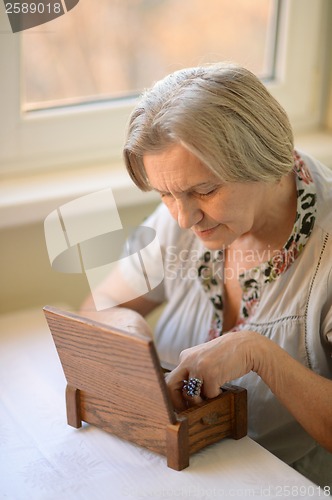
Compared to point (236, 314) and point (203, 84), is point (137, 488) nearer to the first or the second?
point (236, 314)

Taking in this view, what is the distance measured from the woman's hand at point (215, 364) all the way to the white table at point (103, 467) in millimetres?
102

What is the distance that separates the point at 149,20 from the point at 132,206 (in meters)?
0.54

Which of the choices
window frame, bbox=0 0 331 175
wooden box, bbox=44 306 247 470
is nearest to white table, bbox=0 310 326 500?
wooden box, bbox=44 306 247 470

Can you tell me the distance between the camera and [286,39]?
2402 millimetres

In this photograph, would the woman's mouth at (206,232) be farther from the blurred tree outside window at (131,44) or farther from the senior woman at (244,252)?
the blurred tree outside window at (131,44)

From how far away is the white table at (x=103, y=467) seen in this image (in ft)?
3.92

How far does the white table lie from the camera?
3.92ft

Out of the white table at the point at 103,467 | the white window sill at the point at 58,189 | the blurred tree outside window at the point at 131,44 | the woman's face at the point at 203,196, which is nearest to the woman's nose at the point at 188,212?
the woman's face at the point at 203,196

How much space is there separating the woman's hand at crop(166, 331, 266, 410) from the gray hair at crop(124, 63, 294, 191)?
0.98 ft

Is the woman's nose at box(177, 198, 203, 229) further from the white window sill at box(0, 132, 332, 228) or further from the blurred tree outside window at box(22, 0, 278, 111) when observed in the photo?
the blurred tree outside window at box(22, 0, 278, 111)

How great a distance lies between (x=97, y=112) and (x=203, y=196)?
0.87 meters

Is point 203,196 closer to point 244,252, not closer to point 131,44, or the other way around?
point 244,252

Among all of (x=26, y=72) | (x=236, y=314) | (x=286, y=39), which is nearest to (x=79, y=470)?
(x=236, y=314)

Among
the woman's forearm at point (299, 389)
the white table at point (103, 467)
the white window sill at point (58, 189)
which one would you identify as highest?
the white window sill at point (58, 189)
